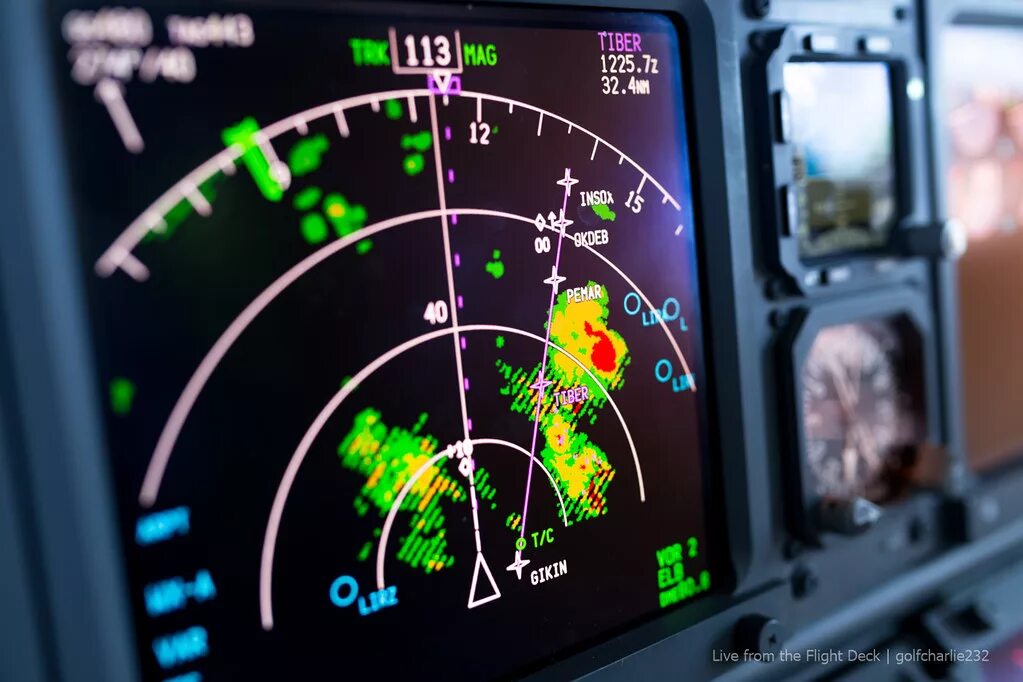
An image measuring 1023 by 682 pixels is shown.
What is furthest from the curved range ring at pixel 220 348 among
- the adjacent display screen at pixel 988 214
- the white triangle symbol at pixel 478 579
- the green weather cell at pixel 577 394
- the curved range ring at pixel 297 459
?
the adjacent display screen at pixel 988 214

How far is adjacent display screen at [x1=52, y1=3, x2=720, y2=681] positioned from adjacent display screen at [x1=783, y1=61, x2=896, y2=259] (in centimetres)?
31

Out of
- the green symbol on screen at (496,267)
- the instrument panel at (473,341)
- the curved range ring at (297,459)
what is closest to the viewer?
the instrument panel at (473,341)

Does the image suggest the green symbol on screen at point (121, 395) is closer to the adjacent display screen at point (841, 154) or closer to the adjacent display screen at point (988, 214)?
the adjacent display screen at point (841, 154)

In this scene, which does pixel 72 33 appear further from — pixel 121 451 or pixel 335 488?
pixel 335 488

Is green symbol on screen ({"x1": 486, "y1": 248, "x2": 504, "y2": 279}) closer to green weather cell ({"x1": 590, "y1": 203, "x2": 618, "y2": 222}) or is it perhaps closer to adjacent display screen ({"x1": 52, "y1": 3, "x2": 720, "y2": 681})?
adjacent display screen ({"x1": 52, "y1": 3, "x2": 720, "y2": 681})

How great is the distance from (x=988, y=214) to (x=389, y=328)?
1.38 m

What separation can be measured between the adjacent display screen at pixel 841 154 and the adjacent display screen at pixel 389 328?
0.31 metres

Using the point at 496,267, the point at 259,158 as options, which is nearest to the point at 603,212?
the point at 496,267

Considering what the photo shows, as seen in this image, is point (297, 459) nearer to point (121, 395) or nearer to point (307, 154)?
point (121, 395)

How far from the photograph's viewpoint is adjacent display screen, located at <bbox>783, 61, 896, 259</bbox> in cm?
150

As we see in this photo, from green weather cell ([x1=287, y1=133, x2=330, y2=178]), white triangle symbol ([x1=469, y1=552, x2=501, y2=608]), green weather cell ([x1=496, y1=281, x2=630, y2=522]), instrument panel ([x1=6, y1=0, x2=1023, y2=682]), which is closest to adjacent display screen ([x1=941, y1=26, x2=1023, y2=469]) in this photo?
instrument panel ([x1=6, y1=0, x2=1023, y2=682])

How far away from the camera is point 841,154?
156cm

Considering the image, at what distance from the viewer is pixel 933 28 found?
1691 mm

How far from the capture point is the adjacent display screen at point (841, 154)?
150 centimetres
